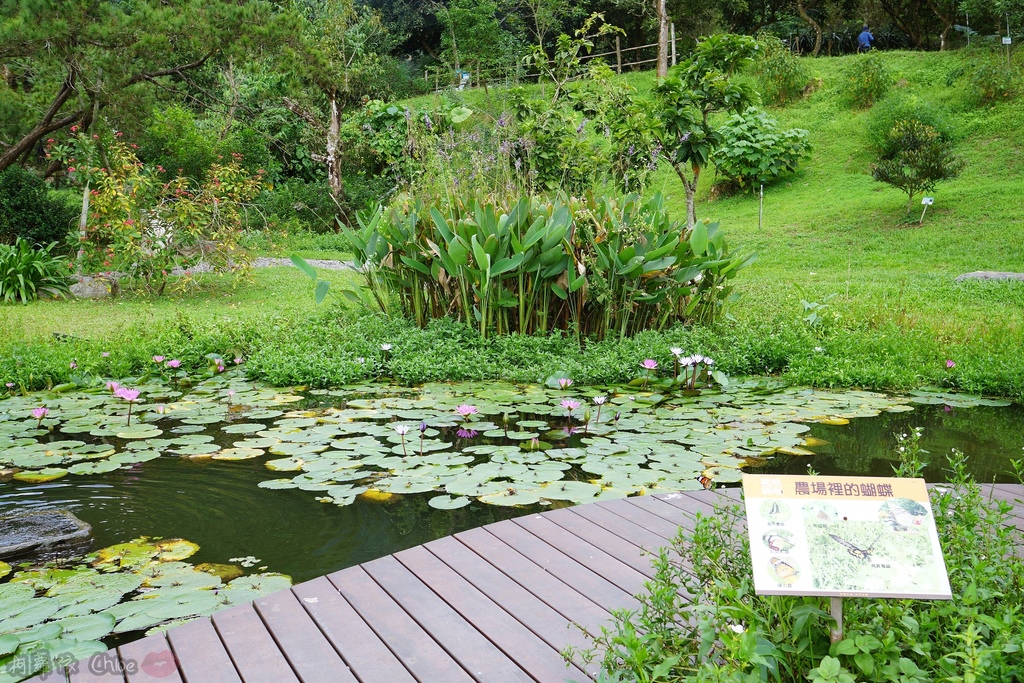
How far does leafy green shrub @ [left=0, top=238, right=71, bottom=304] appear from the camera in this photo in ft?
24.6

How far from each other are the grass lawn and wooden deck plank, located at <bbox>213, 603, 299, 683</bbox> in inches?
112

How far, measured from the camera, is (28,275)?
7652 mm

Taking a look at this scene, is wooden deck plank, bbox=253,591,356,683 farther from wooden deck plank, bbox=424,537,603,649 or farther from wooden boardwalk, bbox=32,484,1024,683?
wooden deck plank, bbox=424,537,603,649

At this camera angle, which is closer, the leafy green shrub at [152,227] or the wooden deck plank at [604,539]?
the wooden deck plank at [604,539]

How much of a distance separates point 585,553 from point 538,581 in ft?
0.75

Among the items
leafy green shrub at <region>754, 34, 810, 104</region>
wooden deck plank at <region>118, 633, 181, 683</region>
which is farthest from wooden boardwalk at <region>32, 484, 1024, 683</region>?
leafy green shrub at <region>754, 34, 810, 104</region>

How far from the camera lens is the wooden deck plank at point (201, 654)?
5.57 feet

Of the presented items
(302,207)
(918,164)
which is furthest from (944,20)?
(302,207)

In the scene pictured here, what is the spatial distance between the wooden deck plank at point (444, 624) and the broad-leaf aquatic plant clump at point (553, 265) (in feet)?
9.51

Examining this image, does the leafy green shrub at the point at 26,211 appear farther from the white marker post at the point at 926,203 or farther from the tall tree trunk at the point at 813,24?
the tall tree trunk at the point at 813,24

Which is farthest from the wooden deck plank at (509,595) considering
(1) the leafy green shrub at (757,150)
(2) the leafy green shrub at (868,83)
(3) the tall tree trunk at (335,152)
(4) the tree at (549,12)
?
(4) the tree at (549,12)

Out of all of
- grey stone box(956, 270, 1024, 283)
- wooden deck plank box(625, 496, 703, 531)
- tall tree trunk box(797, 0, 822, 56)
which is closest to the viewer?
wooden deck plank box(625, 496, 703, 531)

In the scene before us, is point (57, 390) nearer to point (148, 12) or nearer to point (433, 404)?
point (433, 404)

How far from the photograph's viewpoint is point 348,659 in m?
1.77
